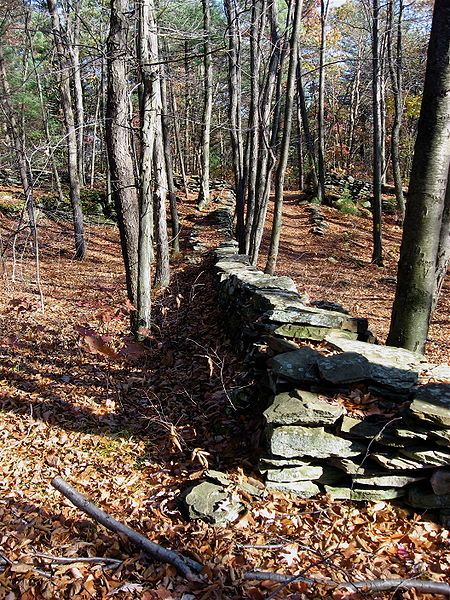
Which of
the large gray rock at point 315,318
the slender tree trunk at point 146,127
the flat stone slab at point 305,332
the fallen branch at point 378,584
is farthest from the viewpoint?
the slender tree trunk at point 146,127

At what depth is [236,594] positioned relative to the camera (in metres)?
2.88

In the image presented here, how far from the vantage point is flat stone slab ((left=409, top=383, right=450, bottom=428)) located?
340 centimetres

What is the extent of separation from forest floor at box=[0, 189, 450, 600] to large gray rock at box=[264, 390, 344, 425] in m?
0.57

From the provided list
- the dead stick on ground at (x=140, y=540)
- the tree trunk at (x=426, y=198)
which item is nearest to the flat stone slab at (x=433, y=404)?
the tree trunk at (x=426, y=198)

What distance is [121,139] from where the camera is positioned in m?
7.15

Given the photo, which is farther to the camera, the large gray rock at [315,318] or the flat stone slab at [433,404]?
the large gray rock at [315,318]

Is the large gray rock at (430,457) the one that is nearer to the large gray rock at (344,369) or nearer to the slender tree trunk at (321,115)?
the large gray rock at (344,369)

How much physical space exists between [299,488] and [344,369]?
1054 millimetres

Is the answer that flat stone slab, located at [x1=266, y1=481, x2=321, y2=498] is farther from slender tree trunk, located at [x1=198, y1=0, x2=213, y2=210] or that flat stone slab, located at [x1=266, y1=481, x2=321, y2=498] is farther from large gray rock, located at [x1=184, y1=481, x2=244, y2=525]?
slender tree trunk, located at [x1=198, y1=0, x2=213, y2=210]

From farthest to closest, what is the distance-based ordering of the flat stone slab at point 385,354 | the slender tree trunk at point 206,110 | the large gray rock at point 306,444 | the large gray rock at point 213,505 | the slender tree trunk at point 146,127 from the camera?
the slender tree trunk at point 206,110, the slender tree trunk at point 146,127, the flat stone slab at point 385,354, the large gray rock at point 306,444, the large gray rock at point 213,505

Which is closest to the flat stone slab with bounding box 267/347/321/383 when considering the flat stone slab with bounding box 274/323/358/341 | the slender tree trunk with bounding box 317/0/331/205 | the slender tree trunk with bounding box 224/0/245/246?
the flat stone slab with bounding box 274/323/358/341

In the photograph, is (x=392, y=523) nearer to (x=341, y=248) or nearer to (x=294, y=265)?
(x=294, y=265)

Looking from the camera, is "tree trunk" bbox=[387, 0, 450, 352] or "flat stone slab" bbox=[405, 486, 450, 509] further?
"tree trunk" bbox=[387, 0, 450, 352]

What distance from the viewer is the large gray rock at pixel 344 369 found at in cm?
401
